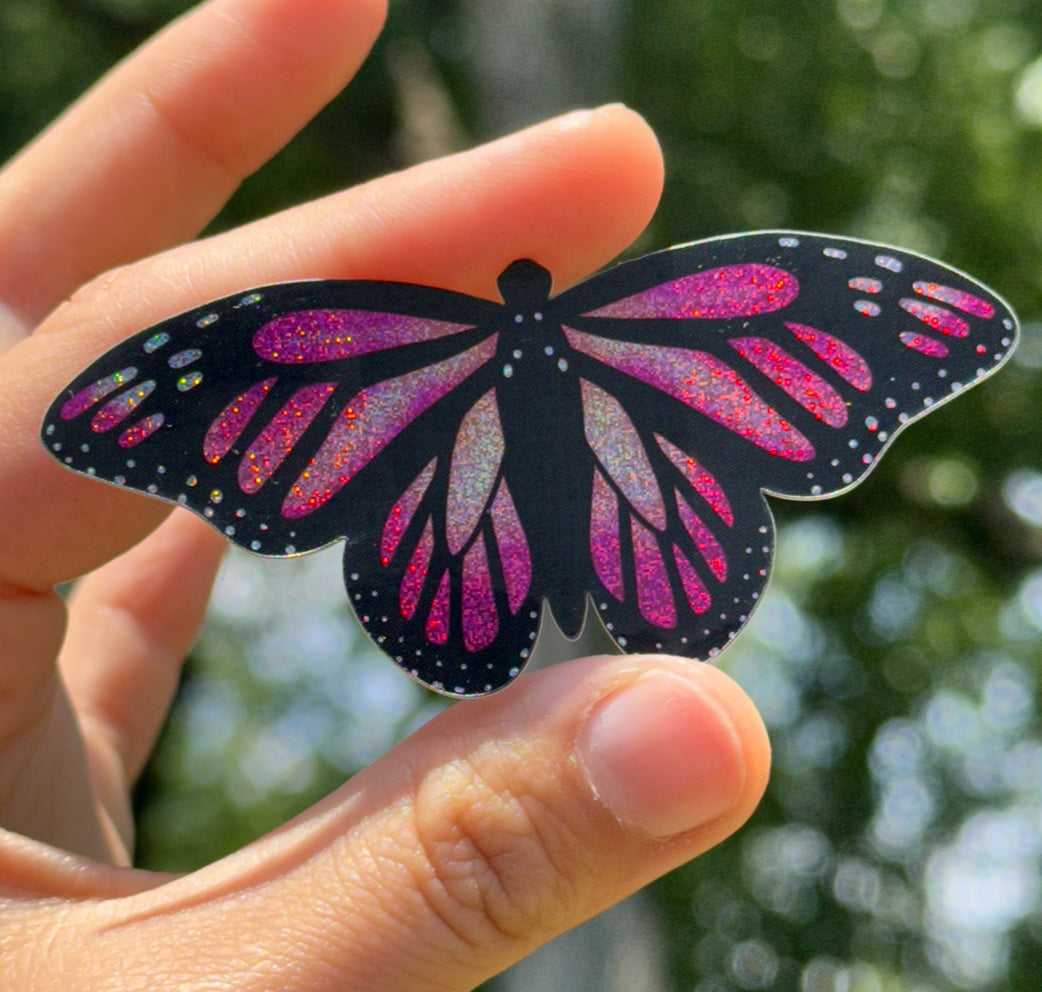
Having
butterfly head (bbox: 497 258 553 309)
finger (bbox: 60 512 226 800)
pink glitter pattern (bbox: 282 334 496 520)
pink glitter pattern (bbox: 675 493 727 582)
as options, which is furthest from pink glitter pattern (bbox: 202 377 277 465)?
finger (bbox: 60 512 226 800)

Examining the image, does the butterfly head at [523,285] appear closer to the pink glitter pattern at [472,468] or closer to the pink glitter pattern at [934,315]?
the pink glitter pattern at [472,468]

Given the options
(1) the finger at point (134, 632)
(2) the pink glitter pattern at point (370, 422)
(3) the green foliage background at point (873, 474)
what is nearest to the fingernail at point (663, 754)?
(2) the pink glitter pattern at point (370, 422)

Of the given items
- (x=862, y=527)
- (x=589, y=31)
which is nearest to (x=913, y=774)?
(x=862, y=527)

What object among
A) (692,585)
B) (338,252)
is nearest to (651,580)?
(692,585)

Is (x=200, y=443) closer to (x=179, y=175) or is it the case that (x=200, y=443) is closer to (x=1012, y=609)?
(x=179, y=175)

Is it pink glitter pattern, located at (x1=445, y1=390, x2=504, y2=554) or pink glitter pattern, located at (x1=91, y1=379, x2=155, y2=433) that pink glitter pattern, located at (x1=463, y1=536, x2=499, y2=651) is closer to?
pink glitter pattern, located at (x1=445, y1=390, x2=504, y2=554)
